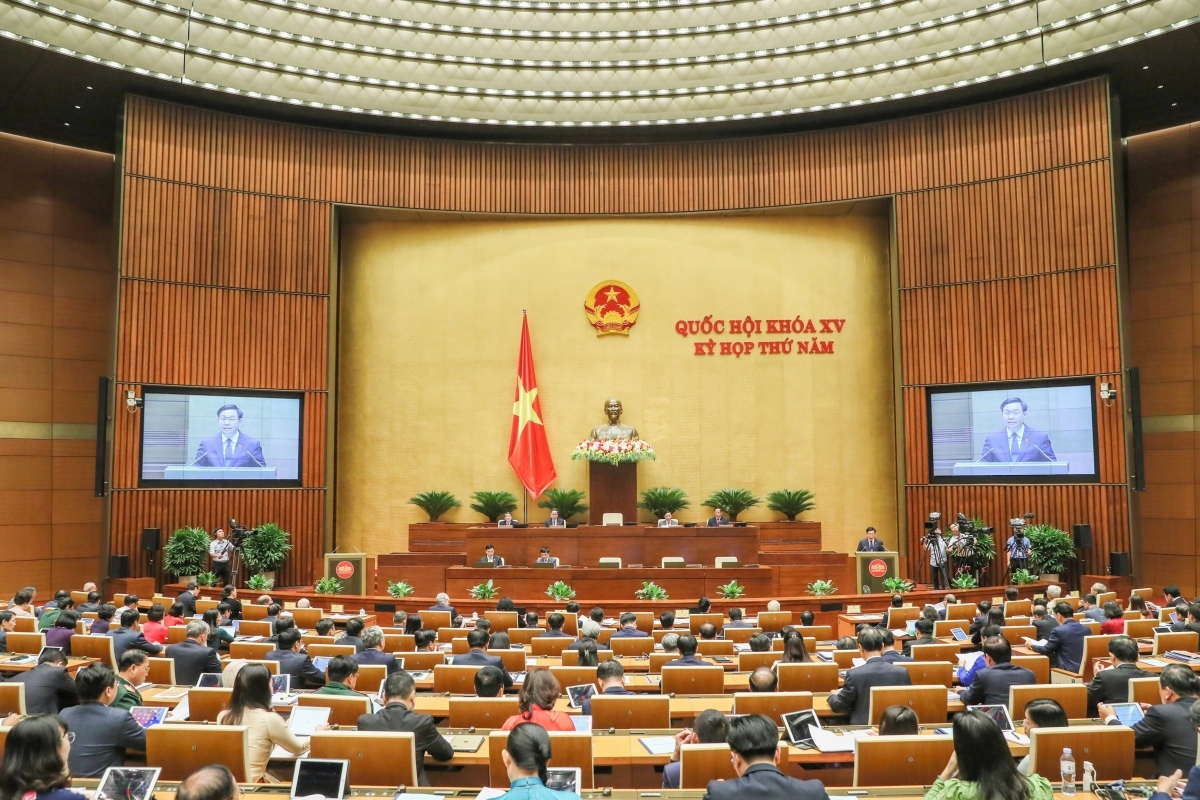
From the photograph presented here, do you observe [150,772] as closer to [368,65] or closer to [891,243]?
[368,65]

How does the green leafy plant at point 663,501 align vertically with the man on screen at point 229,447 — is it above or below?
below

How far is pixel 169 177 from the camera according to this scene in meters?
14.7

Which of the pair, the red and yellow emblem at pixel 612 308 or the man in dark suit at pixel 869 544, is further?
the red and yellow emblem at pixel 612 308

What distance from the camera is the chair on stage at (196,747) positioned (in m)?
3.85

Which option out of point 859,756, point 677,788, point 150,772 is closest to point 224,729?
point 150,772

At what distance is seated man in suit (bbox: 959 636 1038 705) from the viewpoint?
16.8 feet

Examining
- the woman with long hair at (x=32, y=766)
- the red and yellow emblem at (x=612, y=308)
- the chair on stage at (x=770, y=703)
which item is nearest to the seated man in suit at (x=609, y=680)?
the chair on stage at (x=770, y=703)

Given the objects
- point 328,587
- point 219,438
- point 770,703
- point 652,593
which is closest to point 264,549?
point 219,438

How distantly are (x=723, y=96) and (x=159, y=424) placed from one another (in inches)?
438

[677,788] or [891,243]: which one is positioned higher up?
[891,243]

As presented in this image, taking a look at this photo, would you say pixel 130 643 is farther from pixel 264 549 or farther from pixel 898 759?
pixel 264 549

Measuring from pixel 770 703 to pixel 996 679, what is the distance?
142cm

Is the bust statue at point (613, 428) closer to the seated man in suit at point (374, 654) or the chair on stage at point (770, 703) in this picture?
the seated man in suit at point (374, 654)

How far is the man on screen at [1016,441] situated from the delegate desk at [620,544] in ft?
14.6
